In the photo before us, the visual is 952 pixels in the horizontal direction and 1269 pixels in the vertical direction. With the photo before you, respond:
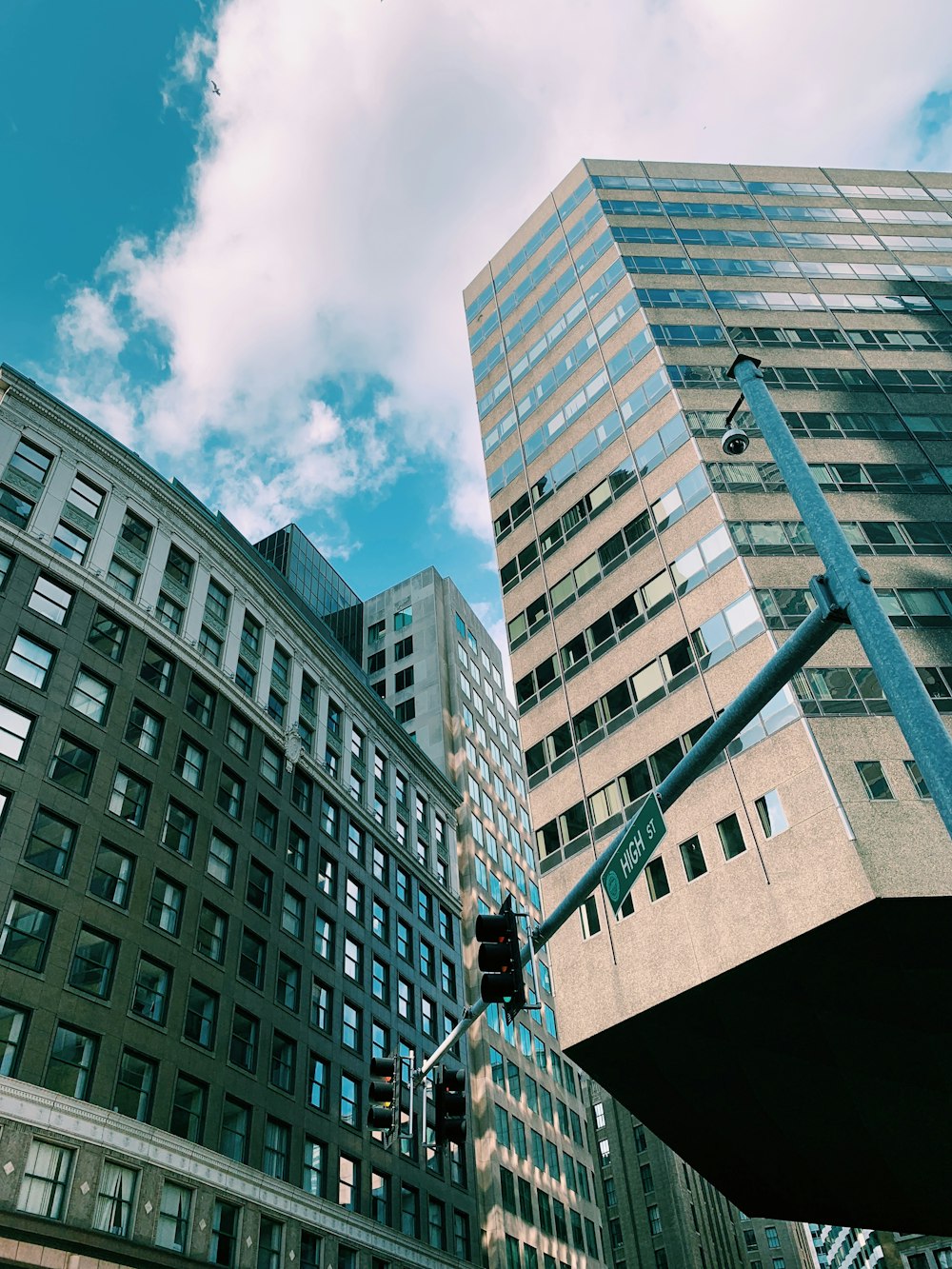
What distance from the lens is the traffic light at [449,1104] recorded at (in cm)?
1135

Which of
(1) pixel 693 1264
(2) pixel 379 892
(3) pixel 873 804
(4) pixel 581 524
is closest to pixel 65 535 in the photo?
(4) pixel 581 524

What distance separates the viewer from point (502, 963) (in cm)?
923

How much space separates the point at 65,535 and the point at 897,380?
35.7 meters

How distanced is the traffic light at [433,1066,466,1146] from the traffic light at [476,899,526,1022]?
8.95ft

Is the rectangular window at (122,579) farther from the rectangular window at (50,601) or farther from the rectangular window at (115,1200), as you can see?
the rectangular window at (115,1200)

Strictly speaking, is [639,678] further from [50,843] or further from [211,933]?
[50,843]

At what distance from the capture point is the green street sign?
8.60m

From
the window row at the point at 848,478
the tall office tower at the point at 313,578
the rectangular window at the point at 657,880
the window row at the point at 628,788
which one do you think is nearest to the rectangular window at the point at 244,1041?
the window row at the point at 628,788

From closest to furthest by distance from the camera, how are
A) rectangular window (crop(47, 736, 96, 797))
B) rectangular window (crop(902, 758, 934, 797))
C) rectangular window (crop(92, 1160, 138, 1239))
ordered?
1. rectangular window (crop(902, 758, 934, 797))
2. rectangular window (crop(92, 1160, 138, 1239))
3. rectangular window (crop(47, 736, 96, 797))

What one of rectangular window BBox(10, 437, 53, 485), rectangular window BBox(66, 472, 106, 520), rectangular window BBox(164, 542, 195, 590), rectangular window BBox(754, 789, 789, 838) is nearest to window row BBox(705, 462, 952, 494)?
rectangular window BBox(754, 789, 789, 838)

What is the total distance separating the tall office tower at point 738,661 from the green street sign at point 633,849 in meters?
15.5

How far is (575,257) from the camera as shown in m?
47.0

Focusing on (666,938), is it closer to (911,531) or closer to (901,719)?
(911,531)

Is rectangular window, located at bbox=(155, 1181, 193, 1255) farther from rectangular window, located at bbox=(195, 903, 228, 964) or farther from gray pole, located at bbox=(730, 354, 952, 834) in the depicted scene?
gray pole, located at bbox=(730, 354, 952, 834)
